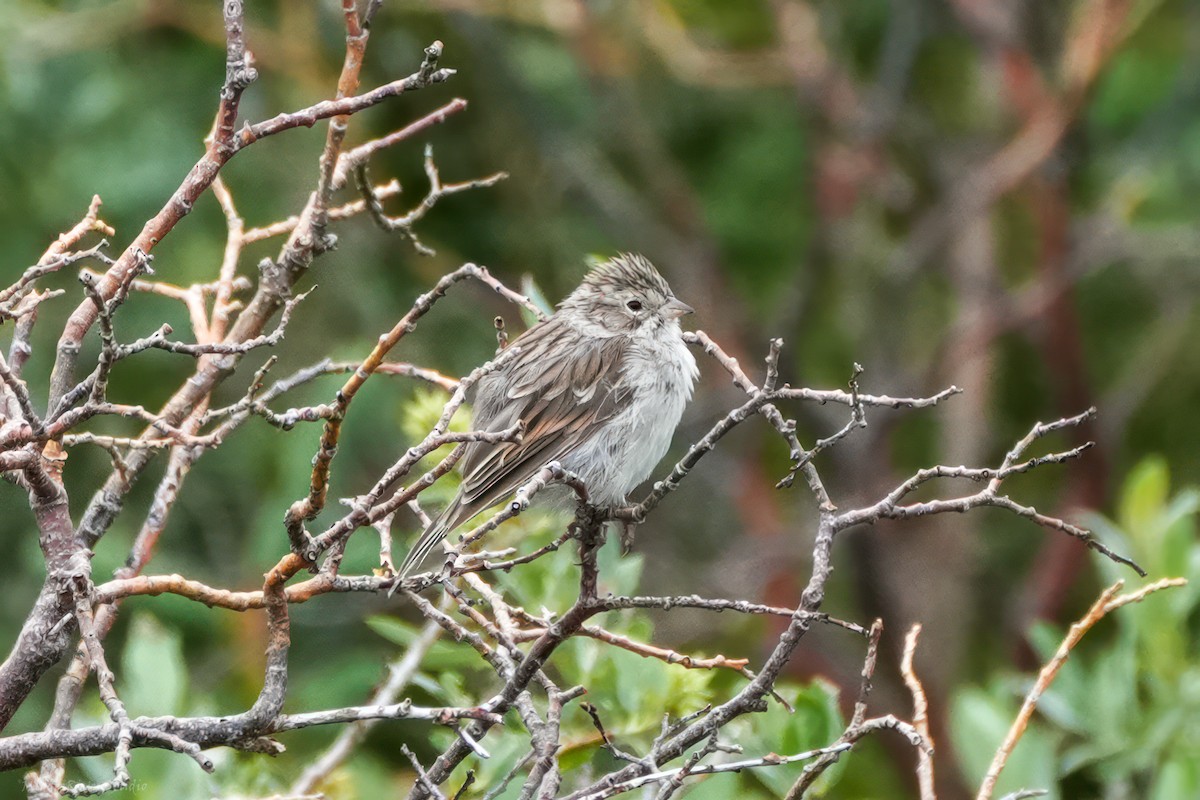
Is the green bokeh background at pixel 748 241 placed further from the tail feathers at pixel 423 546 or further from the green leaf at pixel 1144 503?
the tail feathers at pixel 423 546

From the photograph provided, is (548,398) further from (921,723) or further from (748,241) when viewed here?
(748,241)

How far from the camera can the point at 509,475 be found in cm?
483

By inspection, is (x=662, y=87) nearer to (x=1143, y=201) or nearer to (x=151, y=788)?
(x=1143, y=201)

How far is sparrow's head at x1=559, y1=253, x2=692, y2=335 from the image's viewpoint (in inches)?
224

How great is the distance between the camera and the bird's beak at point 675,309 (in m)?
5.68

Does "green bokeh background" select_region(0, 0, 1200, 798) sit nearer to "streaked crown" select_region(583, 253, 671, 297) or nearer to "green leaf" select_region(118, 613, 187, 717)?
"streaked crown" select_region(583, 253, 671, 297)

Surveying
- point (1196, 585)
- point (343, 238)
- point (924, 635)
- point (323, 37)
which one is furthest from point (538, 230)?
point (1196, 585)

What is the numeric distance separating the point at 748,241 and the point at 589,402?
Answer: 15.7 feet

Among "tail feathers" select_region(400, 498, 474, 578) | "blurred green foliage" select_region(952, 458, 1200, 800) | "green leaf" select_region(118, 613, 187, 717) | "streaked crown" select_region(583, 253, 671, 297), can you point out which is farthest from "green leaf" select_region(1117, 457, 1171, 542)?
"green leaf" select_region(118, 613, 187, 717)

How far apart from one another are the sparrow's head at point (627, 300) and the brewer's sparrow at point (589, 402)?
0.07 feet

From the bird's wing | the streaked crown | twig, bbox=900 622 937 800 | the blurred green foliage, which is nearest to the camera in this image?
twig, bbox=900 622 937 800

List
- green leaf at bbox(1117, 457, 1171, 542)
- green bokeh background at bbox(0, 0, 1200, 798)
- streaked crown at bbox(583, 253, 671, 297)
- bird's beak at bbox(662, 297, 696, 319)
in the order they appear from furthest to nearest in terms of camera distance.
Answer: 1. green bokeh background at bbox(0, 0, 1200, 798)
2. streaked crown at bbox(583, 253, 671, 297)
3. bird's beak at bbox(662, 297, 696, 319)
4. green leaf at bbox(1117, 457, 1171, 542)

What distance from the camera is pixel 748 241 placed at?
9.79 meters

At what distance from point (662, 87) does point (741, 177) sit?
0.78m
